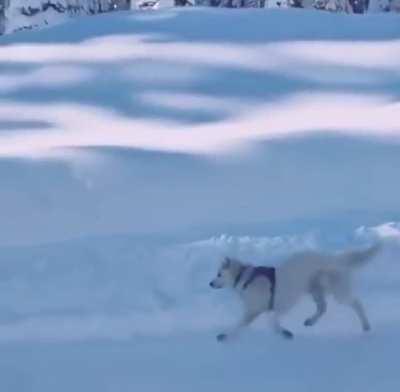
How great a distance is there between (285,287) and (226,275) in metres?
0.17

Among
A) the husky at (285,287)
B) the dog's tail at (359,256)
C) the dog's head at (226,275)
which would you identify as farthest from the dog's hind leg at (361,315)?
the dog's head at (226,275)

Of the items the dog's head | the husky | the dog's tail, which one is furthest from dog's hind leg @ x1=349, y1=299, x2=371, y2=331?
the dog's head

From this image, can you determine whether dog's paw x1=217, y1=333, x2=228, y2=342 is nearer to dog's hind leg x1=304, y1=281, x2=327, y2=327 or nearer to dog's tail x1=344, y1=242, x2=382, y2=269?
dog's hind leg x1=304, y1=281, x2=327, y2=327

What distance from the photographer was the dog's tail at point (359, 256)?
364 centimetres

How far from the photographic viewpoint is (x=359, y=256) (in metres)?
3.67

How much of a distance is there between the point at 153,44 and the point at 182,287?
3477mm

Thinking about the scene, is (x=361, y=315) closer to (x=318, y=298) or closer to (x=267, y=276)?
(x=318, y=298)

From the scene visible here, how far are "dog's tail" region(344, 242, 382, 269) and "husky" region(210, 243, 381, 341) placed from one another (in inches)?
1.8

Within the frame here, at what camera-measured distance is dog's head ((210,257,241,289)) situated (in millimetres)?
3570

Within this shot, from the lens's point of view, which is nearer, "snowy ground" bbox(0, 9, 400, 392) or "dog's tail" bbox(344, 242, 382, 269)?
"snowy ground" bbox(0, 9, 400, 392)

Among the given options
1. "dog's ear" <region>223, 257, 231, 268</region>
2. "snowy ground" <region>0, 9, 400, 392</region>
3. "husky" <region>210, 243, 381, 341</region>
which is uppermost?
"dog's ear" <region>223, 257, 231, 268</region>

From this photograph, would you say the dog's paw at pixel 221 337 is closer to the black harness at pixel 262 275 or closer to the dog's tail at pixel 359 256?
the black harness at pixel 262 275

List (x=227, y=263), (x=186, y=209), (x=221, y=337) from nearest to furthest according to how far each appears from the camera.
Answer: (x=221, y=337), (x=227, y=263), (x=186, y=209)

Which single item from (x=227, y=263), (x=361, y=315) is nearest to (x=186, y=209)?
(x=227, y=263)
